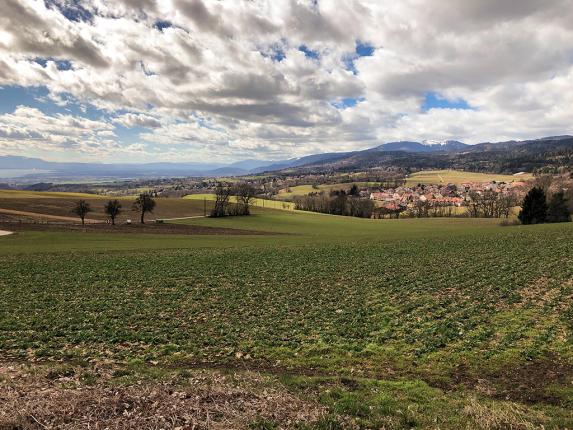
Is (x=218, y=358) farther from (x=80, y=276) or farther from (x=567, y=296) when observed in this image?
(x=80, y=276)

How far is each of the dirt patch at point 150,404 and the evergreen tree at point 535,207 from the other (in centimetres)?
8909

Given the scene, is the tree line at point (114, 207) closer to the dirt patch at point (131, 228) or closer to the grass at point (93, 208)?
the dirt patch at point (131, 228)

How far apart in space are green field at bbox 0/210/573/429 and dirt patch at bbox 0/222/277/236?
3658 cm

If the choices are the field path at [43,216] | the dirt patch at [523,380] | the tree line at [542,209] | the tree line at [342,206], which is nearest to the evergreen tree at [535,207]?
the tree line at [542,209]

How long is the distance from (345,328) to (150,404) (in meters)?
10.5

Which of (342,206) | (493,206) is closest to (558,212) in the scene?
(493,206)

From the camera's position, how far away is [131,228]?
→ 258ft

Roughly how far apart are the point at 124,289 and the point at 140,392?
1892 centimetres

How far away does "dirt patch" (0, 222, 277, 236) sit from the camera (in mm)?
72000

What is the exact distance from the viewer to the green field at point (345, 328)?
35.3 ft

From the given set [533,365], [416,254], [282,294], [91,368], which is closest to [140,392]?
[91,368]

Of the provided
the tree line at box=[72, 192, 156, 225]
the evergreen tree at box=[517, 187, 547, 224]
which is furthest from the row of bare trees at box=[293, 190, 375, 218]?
the tree line at box=[72, 192, 156, 225]

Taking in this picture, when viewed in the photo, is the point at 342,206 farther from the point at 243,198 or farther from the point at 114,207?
the point at 114,207

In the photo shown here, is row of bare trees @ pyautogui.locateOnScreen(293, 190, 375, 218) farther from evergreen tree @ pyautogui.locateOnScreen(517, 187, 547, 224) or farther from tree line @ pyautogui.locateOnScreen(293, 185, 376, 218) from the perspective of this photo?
evergreen tree @ pyautogui.locateOnScreen(517, 187, 547, 224)
